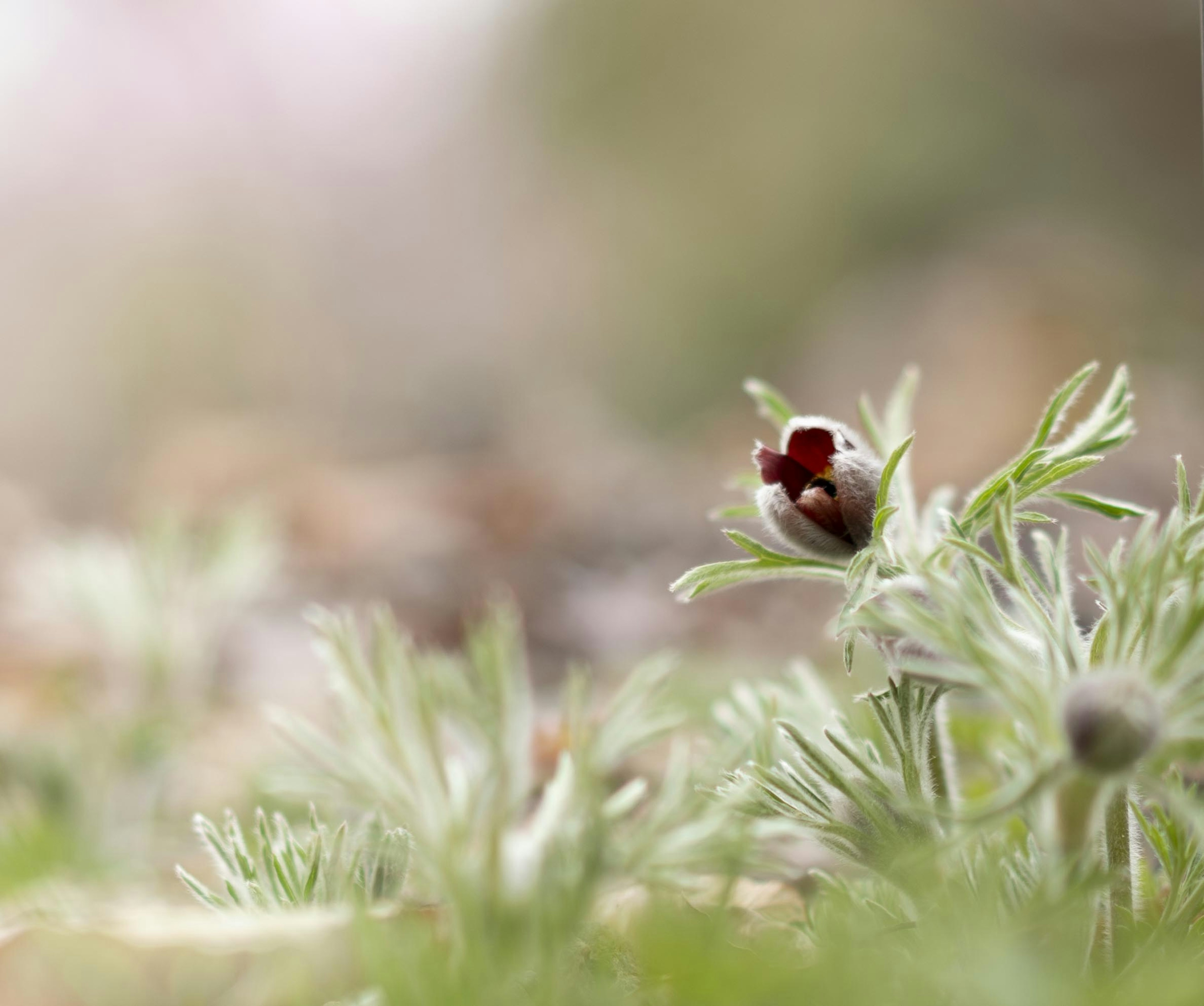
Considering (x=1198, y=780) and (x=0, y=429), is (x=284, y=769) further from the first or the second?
(x=0, y=429)

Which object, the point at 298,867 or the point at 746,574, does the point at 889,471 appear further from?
the point at 298,867

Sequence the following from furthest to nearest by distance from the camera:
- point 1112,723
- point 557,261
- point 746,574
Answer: point 557,261 < point 746,574 < point 1112,723

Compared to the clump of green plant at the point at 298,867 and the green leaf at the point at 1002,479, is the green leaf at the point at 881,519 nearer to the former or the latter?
the green leaf at the point at 1002,479

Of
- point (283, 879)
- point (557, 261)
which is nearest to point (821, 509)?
point (283, 879)

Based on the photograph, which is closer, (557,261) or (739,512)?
(739,512)

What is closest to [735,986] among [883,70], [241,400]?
[883,70]
